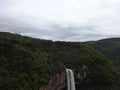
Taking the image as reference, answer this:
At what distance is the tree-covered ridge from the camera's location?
69.7 m

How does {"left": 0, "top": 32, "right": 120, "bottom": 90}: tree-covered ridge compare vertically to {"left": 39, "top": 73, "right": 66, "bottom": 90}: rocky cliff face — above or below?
above

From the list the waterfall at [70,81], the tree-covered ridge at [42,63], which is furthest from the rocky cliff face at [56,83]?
the waterfall at [70,81]

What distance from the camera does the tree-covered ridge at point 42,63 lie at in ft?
229

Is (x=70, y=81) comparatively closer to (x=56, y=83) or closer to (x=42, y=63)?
(x=56, y=83)

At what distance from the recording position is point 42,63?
78.9 meters

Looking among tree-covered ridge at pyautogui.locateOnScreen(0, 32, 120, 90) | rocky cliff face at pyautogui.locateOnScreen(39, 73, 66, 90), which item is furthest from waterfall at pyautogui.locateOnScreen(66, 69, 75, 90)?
tree-covered ridge at pyautogui.locateOnScreen(0, 32, 120, 90)

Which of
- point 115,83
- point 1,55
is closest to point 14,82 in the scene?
point 1,55

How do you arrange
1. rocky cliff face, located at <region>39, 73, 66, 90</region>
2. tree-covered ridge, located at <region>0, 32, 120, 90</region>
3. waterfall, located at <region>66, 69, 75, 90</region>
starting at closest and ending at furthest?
tree-covered ridge, located at <region>0, 32, 120, 90</region> < rocky cliff face, located at <region>39, 73, 66, 90</region> < waterfall, located at <region>66, 69, 75, 90</region>

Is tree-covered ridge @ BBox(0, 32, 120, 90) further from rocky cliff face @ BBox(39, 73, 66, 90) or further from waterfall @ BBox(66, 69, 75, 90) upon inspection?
waterfall @ BBox(66, 69, 75, 90)

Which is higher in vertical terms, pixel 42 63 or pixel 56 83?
pixel 42 63

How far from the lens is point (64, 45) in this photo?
103 m

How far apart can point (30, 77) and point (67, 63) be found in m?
20.6

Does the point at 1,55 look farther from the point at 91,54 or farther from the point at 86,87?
the point at 91,54

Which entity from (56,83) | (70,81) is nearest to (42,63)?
(56,83)
